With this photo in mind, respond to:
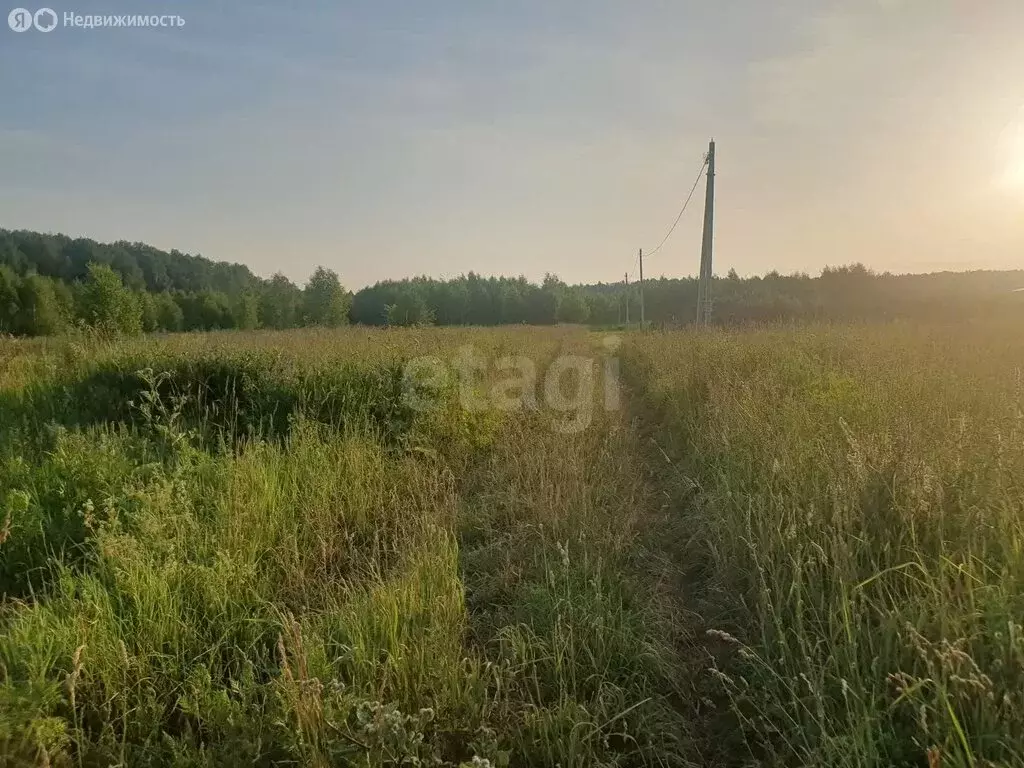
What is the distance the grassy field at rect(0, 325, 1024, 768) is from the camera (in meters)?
1.77

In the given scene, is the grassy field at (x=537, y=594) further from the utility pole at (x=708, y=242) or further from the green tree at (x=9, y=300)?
the green tree at (x=9, y=300)

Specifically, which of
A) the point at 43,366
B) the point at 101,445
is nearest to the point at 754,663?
the point at 101,445

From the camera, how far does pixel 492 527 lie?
147 inches

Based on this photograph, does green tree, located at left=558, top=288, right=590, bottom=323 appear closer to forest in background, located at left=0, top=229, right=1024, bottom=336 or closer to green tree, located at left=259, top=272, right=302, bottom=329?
forest in background, located at left=0, top=229, right=1024, bottom=336

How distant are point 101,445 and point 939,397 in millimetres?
6202

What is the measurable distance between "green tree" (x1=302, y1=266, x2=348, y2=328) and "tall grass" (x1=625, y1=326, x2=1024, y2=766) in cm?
4482

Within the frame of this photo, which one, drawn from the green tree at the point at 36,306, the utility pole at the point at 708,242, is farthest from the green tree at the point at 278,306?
the utility pole at the point at 708,242

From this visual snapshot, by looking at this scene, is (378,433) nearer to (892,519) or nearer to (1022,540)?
(892,519)

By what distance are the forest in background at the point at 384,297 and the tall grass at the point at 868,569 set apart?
36.2ft

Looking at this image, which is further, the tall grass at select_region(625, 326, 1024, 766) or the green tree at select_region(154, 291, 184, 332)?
the green tree at select_region(154, 291, 184, 332)

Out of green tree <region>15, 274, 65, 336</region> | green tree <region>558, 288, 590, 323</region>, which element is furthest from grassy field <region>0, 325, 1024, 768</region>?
green tree <region>558, 288, 590, 323</region>

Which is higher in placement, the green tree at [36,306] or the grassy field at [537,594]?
the green tree at [36,306]

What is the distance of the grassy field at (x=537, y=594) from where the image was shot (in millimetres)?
1772

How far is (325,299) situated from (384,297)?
22.1 metres
